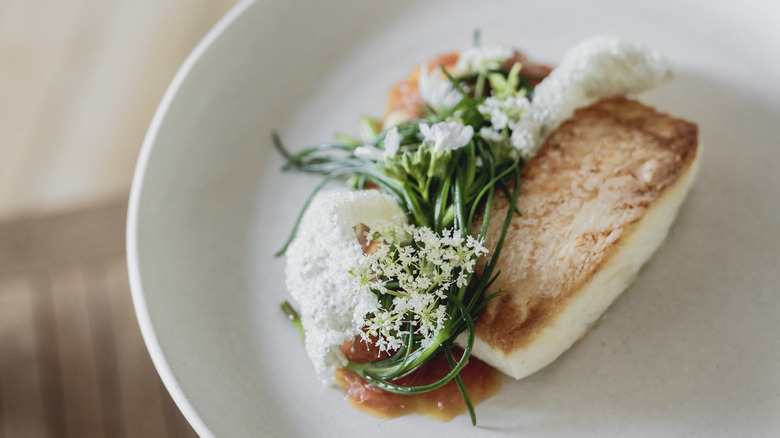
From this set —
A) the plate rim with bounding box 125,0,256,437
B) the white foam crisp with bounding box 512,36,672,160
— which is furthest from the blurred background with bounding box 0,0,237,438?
the white foam crisp with bounding box 512,36,672,160

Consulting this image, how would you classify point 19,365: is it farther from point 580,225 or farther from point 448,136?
point 580,225

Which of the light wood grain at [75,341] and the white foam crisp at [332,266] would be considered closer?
the white foam crisp at [332,266]

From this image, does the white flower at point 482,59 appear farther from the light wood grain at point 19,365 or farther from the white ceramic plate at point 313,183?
the light wood grain at point 19,365

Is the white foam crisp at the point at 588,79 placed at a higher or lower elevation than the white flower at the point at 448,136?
higher

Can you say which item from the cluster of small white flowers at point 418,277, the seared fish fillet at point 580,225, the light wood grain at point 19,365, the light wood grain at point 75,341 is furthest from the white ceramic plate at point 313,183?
the light wood grain at point 19,365

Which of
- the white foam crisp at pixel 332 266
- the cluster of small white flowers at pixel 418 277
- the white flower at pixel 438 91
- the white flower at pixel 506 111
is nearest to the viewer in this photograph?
the cluster of small white flowers at pixel 418 277

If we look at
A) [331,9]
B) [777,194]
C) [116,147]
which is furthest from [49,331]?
[777,194]
